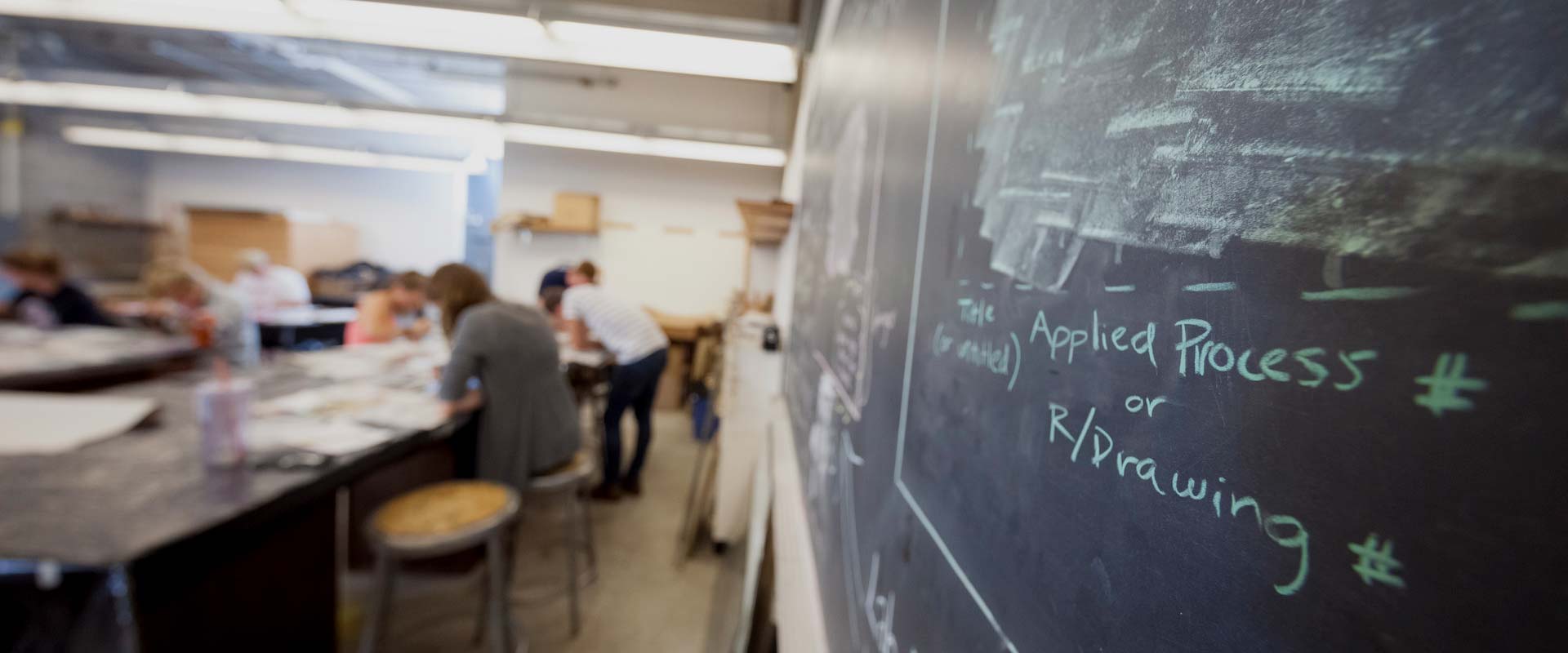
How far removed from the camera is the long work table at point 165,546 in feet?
4.40

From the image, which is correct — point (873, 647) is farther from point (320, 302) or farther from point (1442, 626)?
point (320, 302)

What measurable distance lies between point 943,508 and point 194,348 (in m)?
5.40

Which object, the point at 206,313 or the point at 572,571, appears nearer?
the point at 572,571

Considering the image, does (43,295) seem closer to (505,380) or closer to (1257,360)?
(505,380)

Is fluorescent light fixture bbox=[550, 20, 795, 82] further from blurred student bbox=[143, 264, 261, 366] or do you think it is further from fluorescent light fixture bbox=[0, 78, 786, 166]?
blurred student bbox=[143, 264, 261, 366]

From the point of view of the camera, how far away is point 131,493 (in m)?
1.54

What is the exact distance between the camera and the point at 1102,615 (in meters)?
0.32

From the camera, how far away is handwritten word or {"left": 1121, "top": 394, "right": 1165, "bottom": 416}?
0.29 meters

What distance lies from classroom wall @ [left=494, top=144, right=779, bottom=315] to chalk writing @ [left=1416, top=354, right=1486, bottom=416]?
→ 277 inches

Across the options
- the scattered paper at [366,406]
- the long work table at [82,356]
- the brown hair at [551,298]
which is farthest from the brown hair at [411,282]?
the scattered paper at [366,406]

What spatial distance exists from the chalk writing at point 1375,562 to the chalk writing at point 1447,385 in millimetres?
47

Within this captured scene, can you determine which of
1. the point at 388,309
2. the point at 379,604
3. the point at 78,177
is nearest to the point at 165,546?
the point at 379,604

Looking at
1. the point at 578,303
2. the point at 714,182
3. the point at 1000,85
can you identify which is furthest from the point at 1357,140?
the point at 714,182

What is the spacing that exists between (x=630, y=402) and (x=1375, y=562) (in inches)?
163
